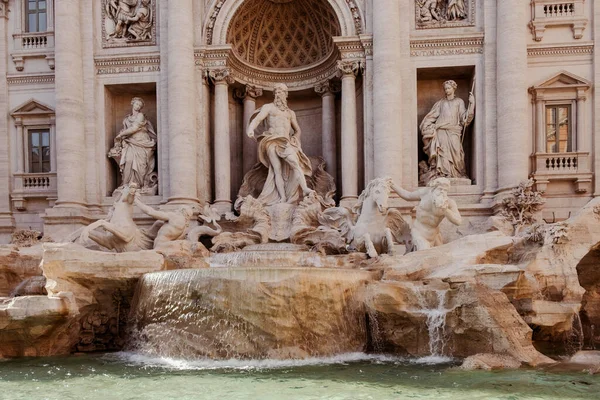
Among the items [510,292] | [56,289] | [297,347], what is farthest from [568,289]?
[56,289]

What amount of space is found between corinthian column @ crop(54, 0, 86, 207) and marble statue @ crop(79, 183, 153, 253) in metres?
3.22

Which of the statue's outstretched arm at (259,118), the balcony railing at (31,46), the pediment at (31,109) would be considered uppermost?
the balcony railing at (31,46)

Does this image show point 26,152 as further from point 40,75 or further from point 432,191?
point 432,191

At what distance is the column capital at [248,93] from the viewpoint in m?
15.9

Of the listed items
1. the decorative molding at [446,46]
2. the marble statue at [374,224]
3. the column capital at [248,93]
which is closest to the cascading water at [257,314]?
the marble statue at [374,224]

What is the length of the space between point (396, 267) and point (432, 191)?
194 cm

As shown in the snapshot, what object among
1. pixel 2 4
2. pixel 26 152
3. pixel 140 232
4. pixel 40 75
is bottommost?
pixel 140 232

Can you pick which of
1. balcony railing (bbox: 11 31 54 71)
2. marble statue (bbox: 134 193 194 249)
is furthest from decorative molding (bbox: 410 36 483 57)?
balcony railing (bbox: 11 31 54 71)

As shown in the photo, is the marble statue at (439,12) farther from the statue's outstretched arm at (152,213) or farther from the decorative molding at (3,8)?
the decorative molding at (3,8)

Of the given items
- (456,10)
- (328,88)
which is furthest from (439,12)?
(328,88)

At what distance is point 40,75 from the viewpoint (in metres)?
15.6

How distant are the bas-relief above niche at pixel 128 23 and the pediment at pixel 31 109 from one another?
2.61m

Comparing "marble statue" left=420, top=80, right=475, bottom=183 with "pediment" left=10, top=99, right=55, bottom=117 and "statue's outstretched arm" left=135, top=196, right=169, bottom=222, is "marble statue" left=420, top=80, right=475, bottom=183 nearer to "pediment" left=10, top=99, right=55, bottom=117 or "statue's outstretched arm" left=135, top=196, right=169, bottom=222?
"statue's outstretched arm" left=135, top=196, right=169, bottom=222

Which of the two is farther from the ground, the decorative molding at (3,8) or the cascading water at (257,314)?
the decorative molding at (3,8)
